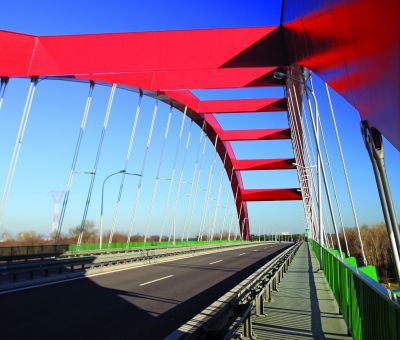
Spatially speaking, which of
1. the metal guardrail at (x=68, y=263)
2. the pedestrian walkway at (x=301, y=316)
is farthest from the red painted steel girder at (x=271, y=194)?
the pedestrian walkway at (x=301, y=316)

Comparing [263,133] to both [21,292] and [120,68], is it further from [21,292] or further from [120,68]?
[21,292]

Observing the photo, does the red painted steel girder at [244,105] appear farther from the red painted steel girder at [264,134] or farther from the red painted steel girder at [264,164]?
the red painted steel girder at [264,164]

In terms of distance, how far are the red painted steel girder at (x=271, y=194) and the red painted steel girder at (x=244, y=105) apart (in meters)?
31.9

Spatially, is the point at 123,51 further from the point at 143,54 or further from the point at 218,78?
the point at 218,78

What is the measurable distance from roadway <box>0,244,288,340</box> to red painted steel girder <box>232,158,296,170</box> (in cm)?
3895

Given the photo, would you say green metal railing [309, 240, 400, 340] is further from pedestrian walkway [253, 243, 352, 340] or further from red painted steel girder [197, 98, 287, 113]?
red painted steel girder [197, 98, 287, 113]

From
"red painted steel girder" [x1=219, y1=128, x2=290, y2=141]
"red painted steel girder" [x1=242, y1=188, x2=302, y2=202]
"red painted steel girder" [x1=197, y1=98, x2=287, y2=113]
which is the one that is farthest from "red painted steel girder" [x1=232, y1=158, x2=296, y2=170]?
"red painted steel girder" [x1=197, y1=98, x2=287, y2=113]

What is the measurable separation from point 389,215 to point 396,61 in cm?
215

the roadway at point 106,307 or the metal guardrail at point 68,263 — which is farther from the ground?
the metal guardrail at point 68,263

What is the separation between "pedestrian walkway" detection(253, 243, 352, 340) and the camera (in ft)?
19.5

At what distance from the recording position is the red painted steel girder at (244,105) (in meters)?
30.5

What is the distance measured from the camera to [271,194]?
6241 centimetres

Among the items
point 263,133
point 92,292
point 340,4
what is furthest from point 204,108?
point 340,4

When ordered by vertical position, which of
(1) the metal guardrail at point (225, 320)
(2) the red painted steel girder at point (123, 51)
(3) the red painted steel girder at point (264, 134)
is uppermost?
(3) the red painted steel girder at point (264, 134)
